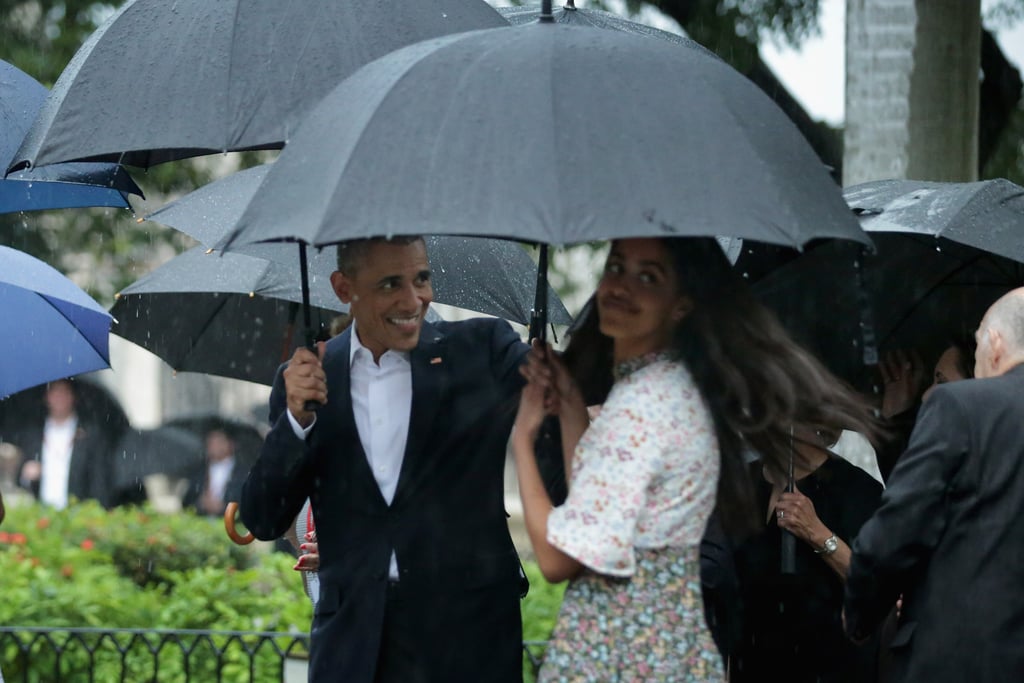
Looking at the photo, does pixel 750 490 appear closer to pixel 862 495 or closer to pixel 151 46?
pixel 862 495

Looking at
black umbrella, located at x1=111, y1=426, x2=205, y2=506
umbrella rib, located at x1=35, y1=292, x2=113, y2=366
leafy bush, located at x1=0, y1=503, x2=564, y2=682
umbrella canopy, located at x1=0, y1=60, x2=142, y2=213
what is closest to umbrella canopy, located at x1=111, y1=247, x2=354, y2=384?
umbrella canopy, located at x1=0, y1=60, x2=142, y2=213

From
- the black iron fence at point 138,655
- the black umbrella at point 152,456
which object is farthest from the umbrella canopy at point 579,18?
the black umbrella at point 152,456

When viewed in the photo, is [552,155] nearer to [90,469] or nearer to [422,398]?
[422,398]

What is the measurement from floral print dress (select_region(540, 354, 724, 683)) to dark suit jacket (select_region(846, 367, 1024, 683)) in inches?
26.3

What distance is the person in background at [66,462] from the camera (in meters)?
13.5

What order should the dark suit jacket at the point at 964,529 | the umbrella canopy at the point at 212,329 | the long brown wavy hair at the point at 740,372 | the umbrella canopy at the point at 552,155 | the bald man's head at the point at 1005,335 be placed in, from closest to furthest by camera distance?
the umbrella canopy at the point at 552,155
the long brown wavy hair at the point at 740,372
the dark suit jacket at the point at 964,529
the bald man's head at the point at 1005,335
the umbrella canopy at the point at 212,329

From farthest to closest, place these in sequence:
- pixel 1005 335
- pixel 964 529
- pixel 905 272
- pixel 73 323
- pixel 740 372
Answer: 1. pixel 73 323
2. pixel 905 272
3. pixel 1005 335
4. pixel 964 529
5. pixel 740 372

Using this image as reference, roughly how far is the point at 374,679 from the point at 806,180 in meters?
1.74

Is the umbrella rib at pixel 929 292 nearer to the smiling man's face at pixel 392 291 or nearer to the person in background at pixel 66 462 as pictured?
the smiling man's face at pixel 392 291

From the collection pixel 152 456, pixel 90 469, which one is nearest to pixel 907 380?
pixel 90 469

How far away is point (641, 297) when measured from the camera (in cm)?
376

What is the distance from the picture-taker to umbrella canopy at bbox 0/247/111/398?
5.41 meters

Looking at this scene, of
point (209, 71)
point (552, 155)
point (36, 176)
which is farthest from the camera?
point (36, 176)

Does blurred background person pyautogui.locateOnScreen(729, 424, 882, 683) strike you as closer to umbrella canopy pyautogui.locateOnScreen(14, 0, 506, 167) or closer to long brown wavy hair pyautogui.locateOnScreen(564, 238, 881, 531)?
long brown wavy hair pyautogui.locateOnScreen(564, 238, 881, 531)
